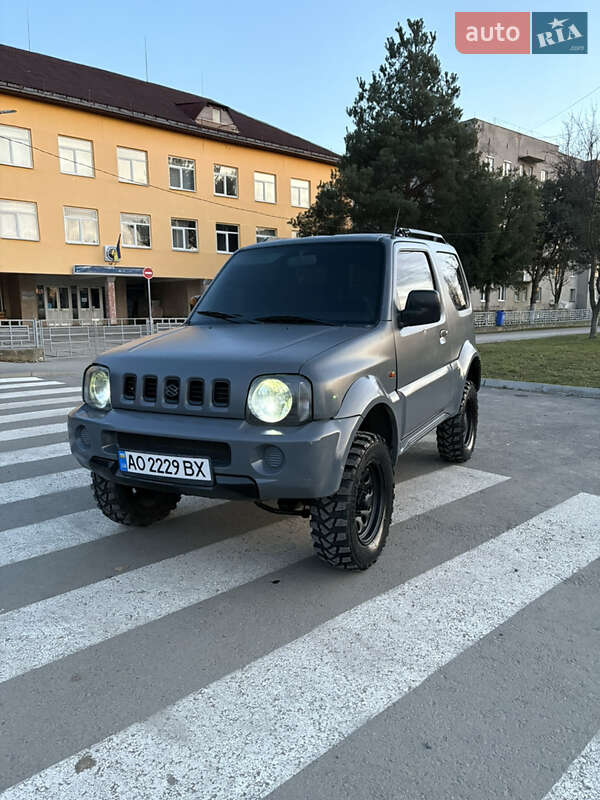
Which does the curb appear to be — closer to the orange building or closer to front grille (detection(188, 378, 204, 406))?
front grille (detection(188, 378, 204, 406))

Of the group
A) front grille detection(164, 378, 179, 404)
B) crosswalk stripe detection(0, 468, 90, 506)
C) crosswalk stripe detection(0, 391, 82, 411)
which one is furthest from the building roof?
front grille detection(164, 378, 179, 404)

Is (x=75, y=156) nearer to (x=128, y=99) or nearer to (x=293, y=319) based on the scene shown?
(x=128, y=99)

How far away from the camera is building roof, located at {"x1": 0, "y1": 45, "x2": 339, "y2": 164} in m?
27.8

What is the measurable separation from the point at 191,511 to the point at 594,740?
3140mm

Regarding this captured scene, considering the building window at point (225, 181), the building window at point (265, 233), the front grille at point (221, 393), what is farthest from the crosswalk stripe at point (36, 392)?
the building window at point (265, 233)

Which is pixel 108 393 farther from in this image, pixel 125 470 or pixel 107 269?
pixel 107 269

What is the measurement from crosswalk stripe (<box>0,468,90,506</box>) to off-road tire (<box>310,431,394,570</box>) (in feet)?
9.36

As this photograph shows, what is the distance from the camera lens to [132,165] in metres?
31.0

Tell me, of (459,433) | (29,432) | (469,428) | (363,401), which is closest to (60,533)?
(363,401)

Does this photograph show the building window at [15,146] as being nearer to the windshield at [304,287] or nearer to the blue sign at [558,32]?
the blue sign at [558,32]

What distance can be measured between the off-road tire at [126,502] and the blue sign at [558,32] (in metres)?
15.9

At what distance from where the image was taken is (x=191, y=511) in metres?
4.70

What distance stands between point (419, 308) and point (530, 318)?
41740 millimetres

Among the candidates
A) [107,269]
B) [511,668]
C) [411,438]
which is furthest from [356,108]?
[511,668]
